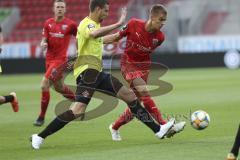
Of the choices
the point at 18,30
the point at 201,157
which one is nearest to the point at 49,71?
the point at 201,157

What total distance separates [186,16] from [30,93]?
1435 cm

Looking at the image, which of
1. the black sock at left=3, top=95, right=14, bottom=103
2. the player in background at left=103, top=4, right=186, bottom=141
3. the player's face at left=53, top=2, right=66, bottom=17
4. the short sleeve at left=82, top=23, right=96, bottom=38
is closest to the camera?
the short sleeve at left=82, top=23, right=96, bottom=38

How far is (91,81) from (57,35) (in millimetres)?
4547

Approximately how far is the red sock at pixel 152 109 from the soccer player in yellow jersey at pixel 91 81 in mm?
554

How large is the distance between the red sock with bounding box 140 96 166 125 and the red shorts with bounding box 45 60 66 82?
3313mm

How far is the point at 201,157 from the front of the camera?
8.59 m

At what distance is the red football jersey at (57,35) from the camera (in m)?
14.0

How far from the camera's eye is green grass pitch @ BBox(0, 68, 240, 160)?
29.6 feet

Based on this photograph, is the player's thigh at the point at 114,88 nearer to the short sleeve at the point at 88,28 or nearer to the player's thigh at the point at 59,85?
the short sleeve at the point at 88,28

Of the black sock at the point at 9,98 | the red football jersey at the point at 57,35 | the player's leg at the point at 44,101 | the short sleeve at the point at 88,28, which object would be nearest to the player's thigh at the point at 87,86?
the short sleeve at the point at 88,28

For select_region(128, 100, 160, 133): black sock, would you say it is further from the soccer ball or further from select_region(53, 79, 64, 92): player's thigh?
select_region(53, 79, 64, 92): player's thigh

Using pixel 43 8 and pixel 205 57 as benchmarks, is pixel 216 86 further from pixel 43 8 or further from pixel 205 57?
pixel 43 8

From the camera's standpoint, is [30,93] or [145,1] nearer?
[30,93]

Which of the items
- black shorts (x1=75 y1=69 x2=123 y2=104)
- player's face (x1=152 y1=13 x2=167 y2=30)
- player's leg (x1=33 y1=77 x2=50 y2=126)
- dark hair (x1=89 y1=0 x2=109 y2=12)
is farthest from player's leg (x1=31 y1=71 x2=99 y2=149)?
player's leg (x1=33 y1=77 x2=50 y2=126)
